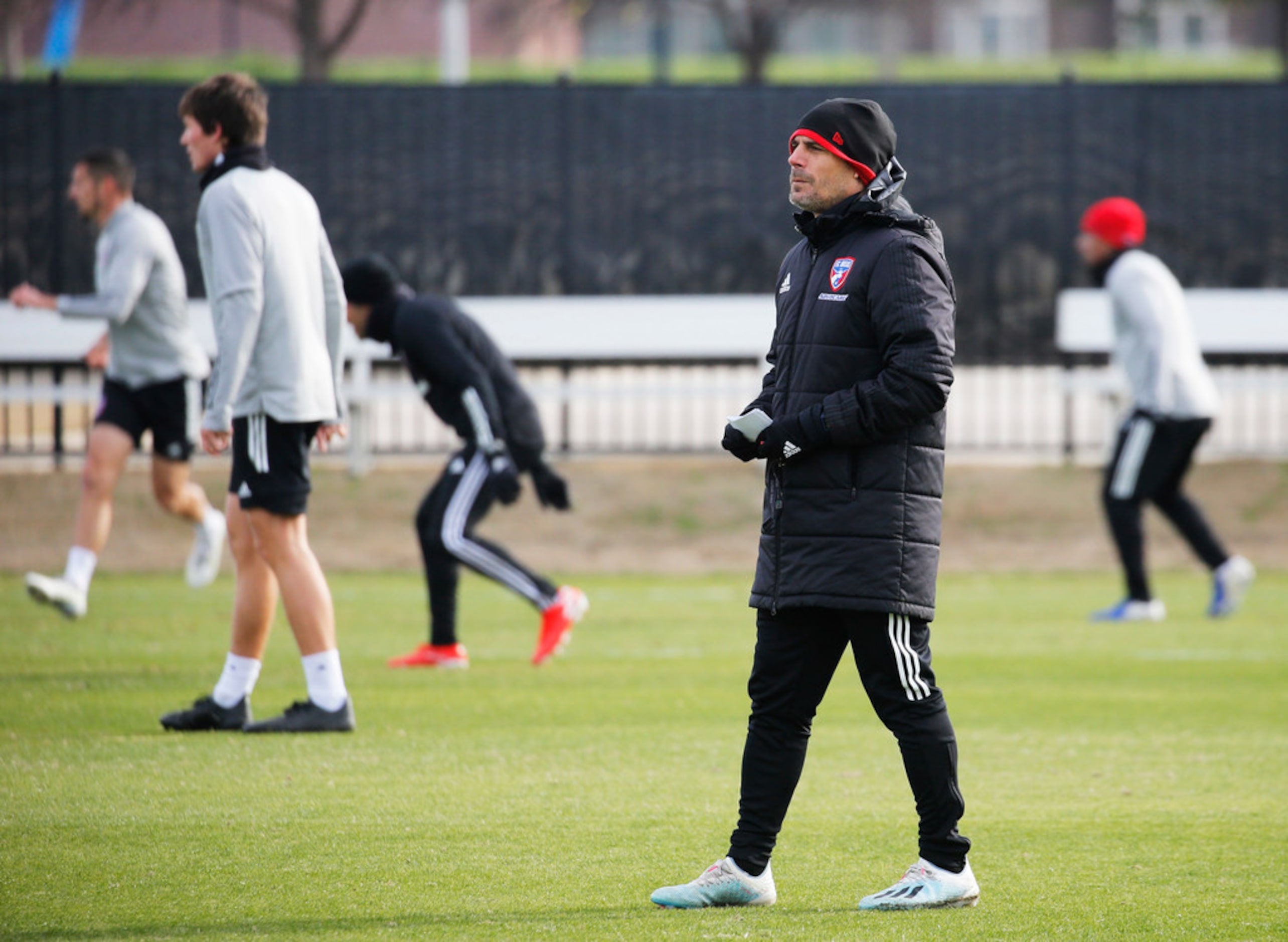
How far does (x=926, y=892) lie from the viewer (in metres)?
4.50

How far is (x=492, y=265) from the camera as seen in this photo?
15547mm

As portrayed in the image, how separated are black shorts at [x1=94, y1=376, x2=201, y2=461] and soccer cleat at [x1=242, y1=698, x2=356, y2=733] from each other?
3.06m

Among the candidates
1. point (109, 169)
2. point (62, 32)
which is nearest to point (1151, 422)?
point (109, 169)

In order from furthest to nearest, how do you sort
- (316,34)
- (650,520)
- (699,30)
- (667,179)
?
(699,30), (316,34), (667,179), (650,520)

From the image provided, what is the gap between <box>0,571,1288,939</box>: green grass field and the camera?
448 cm

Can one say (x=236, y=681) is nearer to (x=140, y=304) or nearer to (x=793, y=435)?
(x=793, y=435)

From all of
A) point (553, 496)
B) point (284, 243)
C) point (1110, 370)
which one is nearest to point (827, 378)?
point (284, 243)

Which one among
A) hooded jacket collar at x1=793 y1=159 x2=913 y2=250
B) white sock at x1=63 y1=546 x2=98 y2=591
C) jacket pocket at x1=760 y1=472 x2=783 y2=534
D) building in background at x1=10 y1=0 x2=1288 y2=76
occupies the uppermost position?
building in background at x1=10 y1=0 x2=1288 y2=76

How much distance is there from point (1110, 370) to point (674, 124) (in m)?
4.12

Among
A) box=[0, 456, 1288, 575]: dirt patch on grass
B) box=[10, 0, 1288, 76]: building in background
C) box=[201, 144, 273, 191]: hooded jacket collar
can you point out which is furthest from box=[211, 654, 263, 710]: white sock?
box=[10, 0, 1288, 76]: building in background

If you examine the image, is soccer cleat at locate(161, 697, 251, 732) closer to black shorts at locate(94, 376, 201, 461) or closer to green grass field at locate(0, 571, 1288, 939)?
green grass field at locate(0, 571, 1288, 939)

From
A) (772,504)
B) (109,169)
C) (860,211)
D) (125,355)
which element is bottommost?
(772,504)

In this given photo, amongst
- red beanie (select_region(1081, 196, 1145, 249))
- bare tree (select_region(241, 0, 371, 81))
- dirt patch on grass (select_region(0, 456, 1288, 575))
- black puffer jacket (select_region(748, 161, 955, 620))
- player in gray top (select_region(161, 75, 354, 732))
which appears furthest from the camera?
bare tree (select_region(241, 0, 371, 81))

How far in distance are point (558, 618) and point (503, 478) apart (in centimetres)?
70
